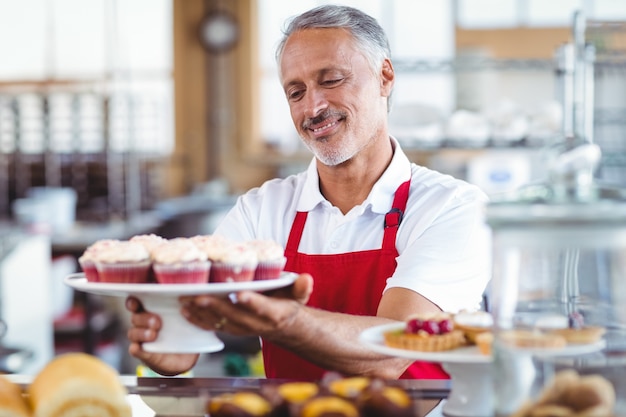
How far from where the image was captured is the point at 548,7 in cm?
1042

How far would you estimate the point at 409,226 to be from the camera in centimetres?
195

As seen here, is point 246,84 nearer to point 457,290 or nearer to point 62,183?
point 62,183

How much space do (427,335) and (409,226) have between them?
2.42 ft

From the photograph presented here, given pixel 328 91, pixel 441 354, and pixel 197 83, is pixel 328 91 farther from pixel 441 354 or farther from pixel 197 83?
pixel 197 83

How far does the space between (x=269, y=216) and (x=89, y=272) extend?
0.80 metres

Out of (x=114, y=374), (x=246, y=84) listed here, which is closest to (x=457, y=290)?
(x=114, y=374)

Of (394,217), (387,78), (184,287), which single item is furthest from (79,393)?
(387,78)

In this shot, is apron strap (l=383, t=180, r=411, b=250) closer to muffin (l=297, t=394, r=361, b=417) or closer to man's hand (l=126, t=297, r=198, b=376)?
man's hand (l=126, t=297, r=198, b=376)

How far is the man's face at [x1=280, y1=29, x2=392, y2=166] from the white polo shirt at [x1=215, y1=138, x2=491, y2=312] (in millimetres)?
135

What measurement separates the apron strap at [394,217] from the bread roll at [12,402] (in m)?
0.98

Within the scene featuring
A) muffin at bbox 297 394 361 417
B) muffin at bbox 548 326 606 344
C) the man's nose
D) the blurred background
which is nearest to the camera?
muffin at bbox 297 394 361 417

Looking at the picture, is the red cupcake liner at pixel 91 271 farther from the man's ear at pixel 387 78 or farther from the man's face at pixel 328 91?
the man's ear at pixel 387 78

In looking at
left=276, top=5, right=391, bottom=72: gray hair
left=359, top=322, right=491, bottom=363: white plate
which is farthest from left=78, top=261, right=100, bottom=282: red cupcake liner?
left=276, top=5, right=391, bottom=72: gray hair

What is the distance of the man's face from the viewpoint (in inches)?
76.9
